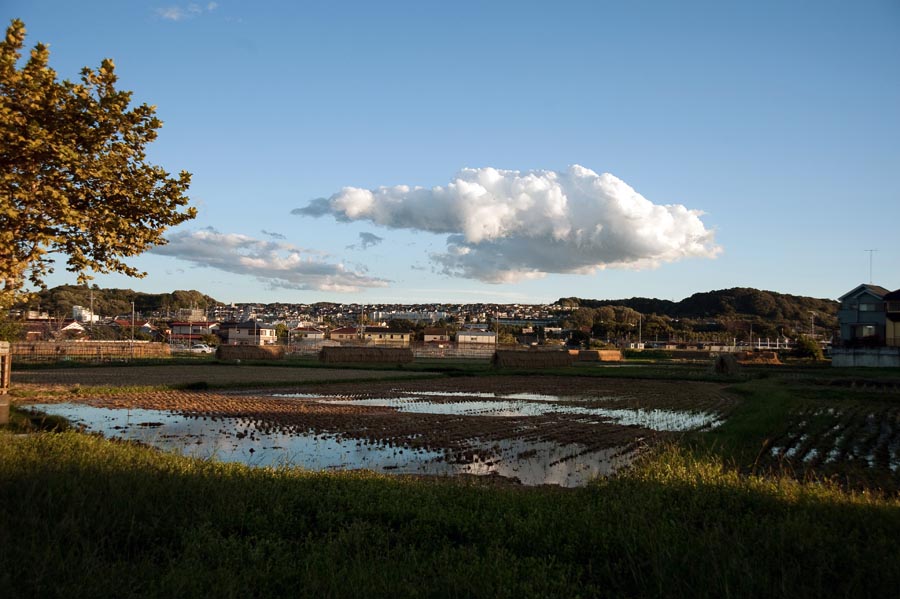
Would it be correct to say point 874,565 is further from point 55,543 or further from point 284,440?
point 284,440

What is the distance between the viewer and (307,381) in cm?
3672

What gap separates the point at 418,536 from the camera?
21.0 ft

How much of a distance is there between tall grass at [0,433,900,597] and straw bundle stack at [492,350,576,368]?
4748cm

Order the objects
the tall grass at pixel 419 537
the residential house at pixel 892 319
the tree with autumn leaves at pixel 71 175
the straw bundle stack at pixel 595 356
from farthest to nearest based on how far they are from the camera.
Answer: the straw bundle stack at pixel 595 356
the residential house at pixel 892 319
the tree with autumn leaves at pixel 71 175
the tall grass at pixel 419 537

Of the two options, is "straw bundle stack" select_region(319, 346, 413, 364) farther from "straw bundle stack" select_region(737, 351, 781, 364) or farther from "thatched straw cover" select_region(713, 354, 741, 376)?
"straw bundle stack" select_region(737, 351, 781, 364)

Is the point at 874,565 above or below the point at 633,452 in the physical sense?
above

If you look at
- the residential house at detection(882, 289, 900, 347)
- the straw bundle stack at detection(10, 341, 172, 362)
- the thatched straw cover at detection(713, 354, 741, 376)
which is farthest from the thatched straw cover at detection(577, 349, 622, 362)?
the straw bundle stack at detection(10, 341, 172, 362)

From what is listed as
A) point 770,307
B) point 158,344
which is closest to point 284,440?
point 158,344

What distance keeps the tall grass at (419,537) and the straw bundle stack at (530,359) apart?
156 feet

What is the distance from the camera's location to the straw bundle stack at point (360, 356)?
60.5 m

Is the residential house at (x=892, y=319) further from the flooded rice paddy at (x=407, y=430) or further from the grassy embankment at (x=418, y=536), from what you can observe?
the grassy embankment at (x=418, y=536)

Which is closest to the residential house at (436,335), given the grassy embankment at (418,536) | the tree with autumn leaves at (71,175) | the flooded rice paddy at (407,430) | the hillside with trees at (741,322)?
the hillside with trees at (741,322)

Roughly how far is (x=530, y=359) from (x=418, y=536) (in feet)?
171

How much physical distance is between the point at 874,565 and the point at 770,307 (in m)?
204
